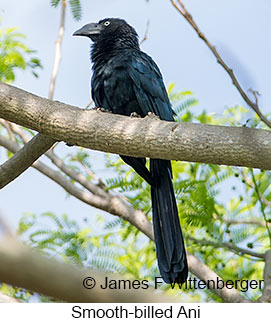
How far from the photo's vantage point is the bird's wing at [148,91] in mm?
3943

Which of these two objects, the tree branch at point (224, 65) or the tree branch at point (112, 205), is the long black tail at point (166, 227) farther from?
the tree branch at point (224, 65)

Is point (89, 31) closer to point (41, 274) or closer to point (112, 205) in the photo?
point (112, 205)

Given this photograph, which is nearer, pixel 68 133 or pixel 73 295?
pixel 73 295

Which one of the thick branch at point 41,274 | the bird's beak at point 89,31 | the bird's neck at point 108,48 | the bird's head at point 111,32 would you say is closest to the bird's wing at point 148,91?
the bird's neck at point 108,48

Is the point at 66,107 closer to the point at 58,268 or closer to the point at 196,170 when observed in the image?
the point at 196,170

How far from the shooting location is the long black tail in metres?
3.49

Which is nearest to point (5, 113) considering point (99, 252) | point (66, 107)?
point (66, 107)

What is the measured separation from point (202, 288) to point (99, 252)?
83cm

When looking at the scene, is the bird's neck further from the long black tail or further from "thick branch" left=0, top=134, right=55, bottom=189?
"thick branch" left=0, top=134, right=55, bottom=189

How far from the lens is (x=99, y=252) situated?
3.80 meters

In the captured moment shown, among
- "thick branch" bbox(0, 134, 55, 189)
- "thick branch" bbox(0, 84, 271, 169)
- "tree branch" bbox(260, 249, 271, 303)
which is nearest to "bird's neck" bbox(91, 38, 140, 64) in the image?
"thick branch" bbox(0, 134, 55, 189)

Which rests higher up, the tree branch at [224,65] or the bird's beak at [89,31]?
the bird's beak at [89,31]

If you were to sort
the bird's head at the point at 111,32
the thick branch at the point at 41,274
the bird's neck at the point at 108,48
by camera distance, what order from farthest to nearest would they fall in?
the bird's head at the point at 111,32 → the bird's neck at the point at 108,48 → the thick branch at the point at 41,274

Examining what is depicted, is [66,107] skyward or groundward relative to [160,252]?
skyward
